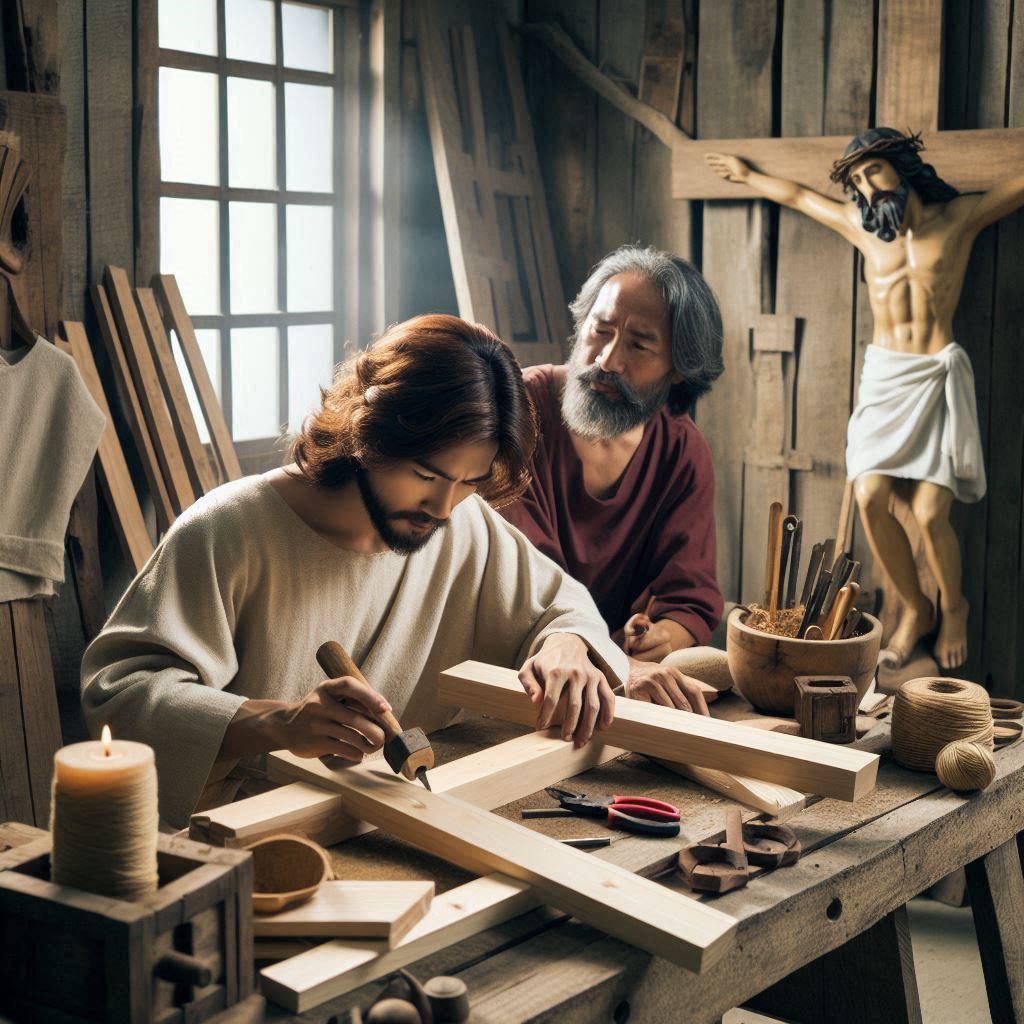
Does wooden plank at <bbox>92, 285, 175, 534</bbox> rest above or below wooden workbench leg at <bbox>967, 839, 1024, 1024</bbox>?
above

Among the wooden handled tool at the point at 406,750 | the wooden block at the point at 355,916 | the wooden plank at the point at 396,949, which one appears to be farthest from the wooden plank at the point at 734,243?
the wooden block at the point at 355,916

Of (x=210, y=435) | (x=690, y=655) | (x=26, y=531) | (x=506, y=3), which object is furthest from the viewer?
(x=506, y=3)

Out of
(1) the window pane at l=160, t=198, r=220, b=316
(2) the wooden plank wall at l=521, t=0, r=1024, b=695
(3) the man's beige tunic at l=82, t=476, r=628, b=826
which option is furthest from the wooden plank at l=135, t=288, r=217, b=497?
(2) the wooden plank wall at l=521, t=0, r=1024, b=695

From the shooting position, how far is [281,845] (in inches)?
57.3

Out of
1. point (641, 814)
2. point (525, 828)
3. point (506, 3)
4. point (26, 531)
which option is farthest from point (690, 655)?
point (506, 3)

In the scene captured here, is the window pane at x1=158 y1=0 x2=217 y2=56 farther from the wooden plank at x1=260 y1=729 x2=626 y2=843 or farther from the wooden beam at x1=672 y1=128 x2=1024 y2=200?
the wooden plank at x1=260 y1=729 x2=626 y2=843

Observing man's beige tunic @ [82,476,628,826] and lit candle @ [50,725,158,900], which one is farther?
man's beige tunic @ [82,476,628,826]

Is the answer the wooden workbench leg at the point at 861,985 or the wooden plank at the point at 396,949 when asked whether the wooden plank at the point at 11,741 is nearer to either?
the wooden workbench leg at the point at 861,985

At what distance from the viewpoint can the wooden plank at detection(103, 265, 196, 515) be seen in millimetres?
3777

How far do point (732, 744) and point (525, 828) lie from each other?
1.29 feet

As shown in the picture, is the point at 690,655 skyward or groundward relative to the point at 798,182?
groundward

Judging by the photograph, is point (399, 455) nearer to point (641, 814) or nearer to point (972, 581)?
point (641, 814)

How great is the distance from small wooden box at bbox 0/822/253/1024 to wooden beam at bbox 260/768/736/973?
0.36m

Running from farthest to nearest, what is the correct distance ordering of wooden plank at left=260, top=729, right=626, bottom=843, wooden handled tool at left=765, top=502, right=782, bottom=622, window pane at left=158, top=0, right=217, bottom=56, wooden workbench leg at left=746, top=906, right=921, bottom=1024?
window pane at left=158, top=0, right=217, bottom=56 → wooden handled tool at left=765, top=502, right=782, bottom=622 → wooden workbench leg at left=746, top=906, right=921, bottom=1024 → wooden plank at left=260, top=729, right=626, bottom=843
